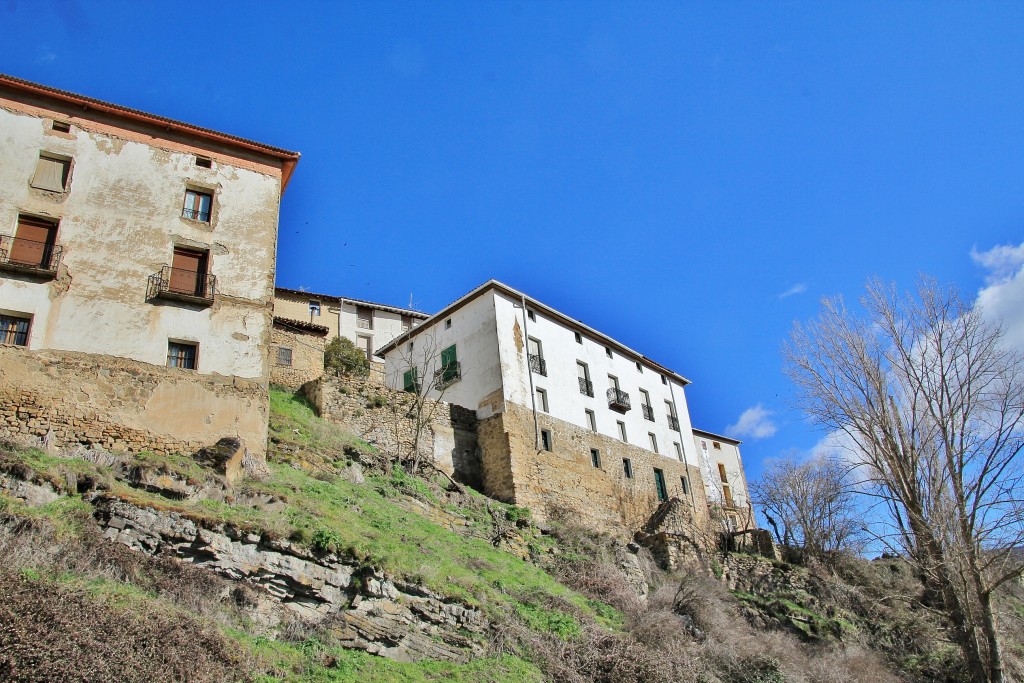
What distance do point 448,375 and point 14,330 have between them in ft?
56.3

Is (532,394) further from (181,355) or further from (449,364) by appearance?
(181,355)

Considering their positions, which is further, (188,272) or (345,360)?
(345,360)

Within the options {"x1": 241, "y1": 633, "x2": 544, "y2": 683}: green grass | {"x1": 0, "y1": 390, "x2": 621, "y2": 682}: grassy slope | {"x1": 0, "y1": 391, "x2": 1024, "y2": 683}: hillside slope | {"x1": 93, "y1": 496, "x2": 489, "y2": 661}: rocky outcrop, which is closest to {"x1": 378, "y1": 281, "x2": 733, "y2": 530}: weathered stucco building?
{"x1": 0, "y1": 391, "x2": 1024, "y2": 683}: hillside slope

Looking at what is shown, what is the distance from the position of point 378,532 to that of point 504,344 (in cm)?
1426

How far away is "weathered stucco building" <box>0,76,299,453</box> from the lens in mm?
17031

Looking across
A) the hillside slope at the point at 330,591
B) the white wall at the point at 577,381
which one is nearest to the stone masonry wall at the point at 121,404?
the hillside slope at the point at 330,591

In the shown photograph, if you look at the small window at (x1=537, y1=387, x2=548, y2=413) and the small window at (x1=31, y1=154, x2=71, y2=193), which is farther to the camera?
the small window at (x1=537, y1=387, x2=548, y2=413)

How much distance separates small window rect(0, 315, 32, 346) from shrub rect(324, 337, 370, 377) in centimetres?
1734

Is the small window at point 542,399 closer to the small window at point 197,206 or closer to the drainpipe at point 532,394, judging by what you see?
the drainpipe at point 532,394

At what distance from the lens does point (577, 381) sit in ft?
111

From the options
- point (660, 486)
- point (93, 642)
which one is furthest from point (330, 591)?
point (660, 486)

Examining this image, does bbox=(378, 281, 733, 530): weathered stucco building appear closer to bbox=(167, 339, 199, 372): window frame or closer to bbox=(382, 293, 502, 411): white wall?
bbox=(382, 293, 502, 411): white wall

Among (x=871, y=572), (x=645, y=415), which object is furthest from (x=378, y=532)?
(x=871, y=572)

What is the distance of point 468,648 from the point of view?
14430 millimetres
